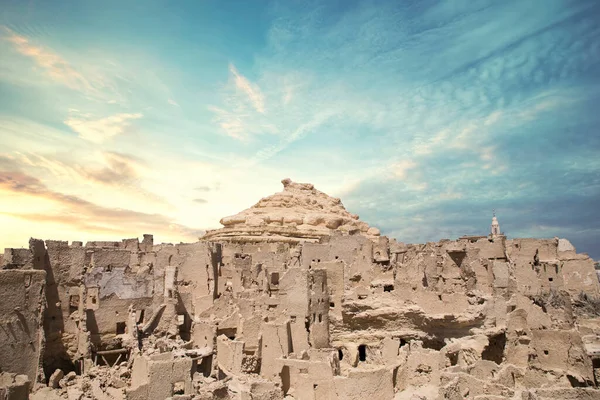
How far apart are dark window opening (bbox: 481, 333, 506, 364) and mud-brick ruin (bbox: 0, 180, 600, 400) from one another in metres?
0.08

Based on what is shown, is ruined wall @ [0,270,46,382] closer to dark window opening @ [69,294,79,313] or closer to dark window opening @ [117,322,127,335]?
dark window opening @ [69,294,79,313]

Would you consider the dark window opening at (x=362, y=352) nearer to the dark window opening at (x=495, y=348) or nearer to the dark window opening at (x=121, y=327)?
the dark window opening at (x=495, y=348)

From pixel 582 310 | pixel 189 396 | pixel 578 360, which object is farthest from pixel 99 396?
pixel 582 310

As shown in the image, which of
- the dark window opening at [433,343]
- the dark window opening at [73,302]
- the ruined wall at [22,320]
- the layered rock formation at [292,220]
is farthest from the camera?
the layered rock formation at [292,220]

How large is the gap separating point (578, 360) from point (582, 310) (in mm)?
12856

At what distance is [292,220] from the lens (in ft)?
136

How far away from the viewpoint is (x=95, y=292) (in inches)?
829

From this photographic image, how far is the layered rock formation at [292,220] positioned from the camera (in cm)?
3975

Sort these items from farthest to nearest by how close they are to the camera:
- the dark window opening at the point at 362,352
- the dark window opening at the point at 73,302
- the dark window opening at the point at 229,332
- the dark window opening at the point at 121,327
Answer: the dark window opening at the point at 362,352
the dark window opening at the point at 229,332
the dark window opening at the point at 121,327
the dark window opening at the point at 73,302

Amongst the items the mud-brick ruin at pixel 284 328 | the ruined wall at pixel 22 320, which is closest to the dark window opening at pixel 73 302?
the mud-brick ruin at pixel 284 328

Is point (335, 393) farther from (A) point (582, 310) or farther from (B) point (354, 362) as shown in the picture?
(A) point (582, 310)

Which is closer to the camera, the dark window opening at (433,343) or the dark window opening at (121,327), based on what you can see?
the dark window opening at (433,343)

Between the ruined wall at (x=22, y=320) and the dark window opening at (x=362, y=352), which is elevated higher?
the ruined wall at (x=22, y=320)

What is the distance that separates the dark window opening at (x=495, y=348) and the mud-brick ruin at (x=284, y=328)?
0.26 ft
